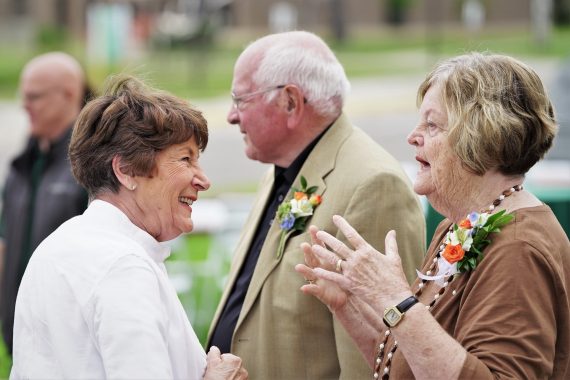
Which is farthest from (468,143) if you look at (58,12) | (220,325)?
(58,12)

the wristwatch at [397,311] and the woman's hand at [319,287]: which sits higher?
the wristwatch at [397,311]

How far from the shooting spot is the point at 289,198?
3984 millimetres

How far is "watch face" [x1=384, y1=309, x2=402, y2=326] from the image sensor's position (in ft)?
8.89

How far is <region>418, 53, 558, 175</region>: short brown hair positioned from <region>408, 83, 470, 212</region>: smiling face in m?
0.04

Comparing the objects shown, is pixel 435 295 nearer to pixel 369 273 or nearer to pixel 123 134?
pixel 369 273

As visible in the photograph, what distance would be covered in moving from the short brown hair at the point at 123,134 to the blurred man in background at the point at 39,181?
2.82 metres

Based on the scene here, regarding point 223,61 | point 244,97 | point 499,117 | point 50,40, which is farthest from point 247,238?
point 50,40

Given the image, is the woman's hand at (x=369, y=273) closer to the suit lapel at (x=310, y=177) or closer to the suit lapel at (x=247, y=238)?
the suit lapel at (x=310, y=177)

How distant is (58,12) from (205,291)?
48.3 m

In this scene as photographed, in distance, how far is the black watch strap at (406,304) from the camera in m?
2.72

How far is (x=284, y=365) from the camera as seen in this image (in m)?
3.68

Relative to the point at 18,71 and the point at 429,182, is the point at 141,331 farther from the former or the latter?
the point at 18,71

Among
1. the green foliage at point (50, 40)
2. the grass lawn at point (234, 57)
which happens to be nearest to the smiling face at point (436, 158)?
the grass lawn at point (234, 57)

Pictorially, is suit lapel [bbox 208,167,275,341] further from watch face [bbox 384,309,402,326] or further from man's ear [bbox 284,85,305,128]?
watch face [bbox 384,309,402,326]
